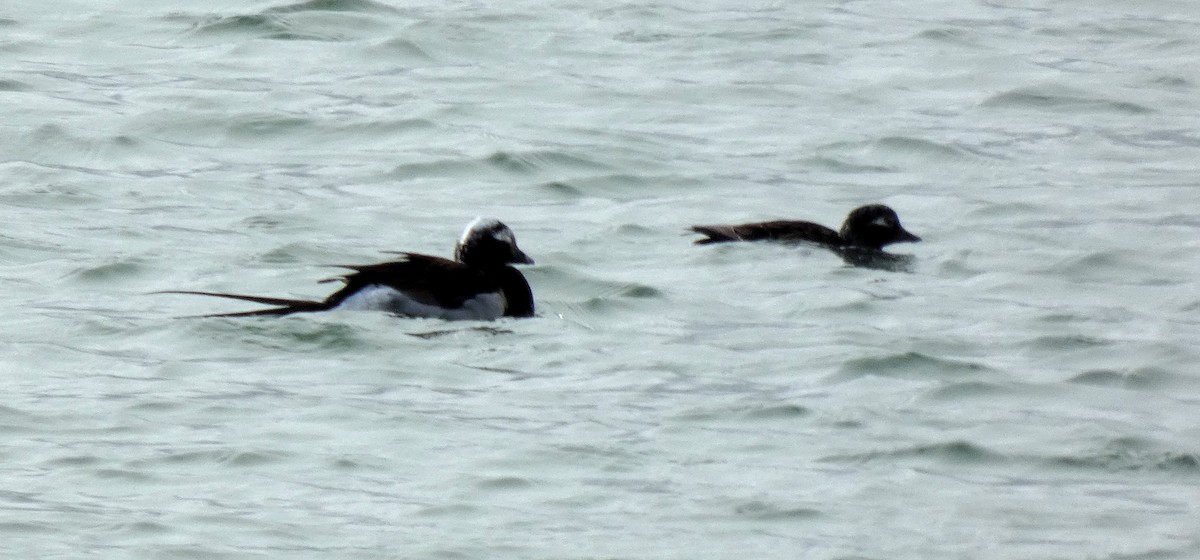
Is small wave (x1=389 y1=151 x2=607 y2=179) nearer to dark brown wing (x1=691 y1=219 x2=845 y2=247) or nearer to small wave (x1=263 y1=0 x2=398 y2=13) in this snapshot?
dark brown wing (x1=691 y1=219 x2=845 y2=247)

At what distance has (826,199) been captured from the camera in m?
13.7

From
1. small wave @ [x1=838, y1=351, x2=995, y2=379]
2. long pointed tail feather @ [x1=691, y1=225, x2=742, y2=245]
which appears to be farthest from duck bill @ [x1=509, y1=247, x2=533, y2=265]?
small wave @ [x1=838, y1=351, x2=995, y2=379]

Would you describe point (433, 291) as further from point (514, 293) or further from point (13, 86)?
point (13, 86)

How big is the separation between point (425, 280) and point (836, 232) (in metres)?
2.84

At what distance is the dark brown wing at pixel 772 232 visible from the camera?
11648 millimetres

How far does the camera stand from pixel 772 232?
11.7 metres

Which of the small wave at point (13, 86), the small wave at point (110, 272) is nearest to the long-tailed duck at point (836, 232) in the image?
the small wave at point (110, 272)

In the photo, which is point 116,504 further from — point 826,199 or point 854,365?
point 826,199

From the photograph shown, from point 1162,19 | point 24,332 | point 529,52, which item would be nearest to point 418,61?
point 529,52

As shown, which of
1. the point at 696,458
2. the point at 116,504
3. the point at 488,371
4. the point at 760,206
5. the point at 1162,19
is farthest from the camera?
the point at 1162,19

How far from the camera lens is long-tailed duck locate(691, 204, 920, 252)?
38.3 feet

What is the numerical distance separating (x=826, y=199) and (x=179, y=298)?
182 inches

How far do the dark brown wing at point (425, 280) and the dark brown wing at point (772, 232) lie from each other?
1756 millimetres

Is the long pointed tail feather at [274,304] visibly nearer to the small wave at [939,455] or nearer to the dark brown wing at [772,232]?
the dark brown wing at [772,232]
